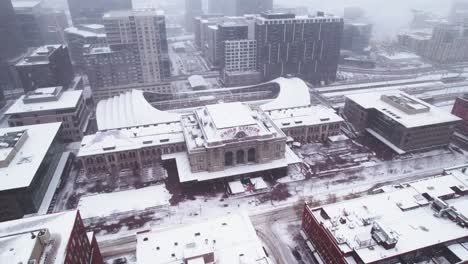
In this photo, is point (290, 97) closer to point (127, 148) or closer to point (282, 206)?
point (282, 206)

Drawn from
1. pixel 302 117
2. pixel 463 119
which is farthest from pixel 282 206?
pixel 463 119

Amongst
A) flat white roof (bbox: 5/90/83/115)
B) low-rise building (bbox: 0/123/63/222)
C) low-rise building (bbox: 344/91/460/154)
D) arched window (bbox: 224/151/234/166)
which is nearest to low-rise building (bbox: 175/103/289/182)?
arched window (bbox: 224/151/234/166)

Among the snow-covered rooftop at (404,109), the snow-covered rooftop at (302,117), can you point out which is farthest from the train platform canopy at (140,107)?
the snow-covered rooftop at (404,109)

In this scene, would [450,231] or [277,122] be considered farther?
[277,122]

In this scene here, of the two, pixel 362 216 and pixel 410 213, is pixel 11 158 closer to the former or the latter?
pixel 362 216

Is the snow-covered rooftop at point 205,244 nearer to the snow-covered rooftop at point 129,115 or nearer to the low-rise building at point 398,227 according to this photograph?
the low-rise building at point 398,227

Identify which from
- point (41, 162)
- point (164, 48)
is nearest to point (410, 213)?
point (41, 162)
